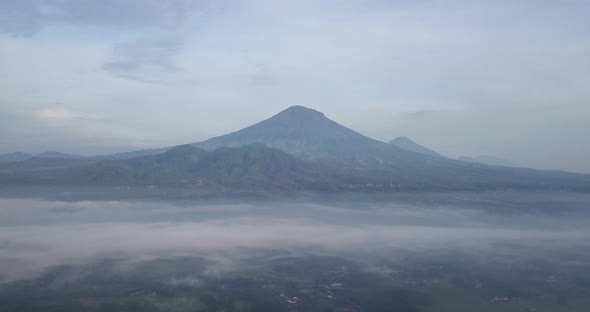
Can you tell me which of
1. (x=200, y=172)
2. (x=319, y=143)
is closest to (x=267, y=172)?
(x=200, y=172)

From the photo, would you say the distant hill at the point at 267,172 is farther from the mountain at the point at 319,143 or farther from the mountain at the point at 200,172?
the mountain at the point at 319,143

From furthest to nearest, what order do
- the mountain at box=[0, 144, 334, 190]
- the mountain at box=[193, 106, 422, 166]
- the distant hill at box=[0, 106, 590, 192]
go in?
1. the mountain at box=[193, 106, 422, 166]
2. the distant hill at box=[0, 106, 590, 192]
3. the mountain at box=[0, 144, 334, 190]

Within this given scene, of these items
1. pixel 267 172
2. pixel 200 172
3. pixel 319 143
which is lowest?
pixel 267 172

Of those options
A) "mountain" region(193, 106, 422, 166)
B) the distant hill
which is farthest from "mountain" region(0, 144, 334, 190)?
"mountain" region(193, 106, 422, 166)

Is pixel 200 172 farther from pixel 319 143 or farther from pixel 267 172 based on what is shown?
pixel 319 143

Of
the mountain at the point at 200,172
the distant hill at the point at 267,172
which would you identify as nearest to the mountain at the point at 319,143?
the distant hill at the point at 267,172

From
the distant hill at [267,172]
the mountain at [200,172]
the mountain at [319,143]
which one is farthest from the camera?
the mountain at [319,143]

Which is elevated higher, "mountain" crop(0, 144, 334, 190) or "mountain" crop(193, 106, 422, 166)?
"mountain" crop(193, 106, 422, 166)

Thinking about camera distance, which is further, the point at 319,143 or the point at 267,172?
the point at 319,143

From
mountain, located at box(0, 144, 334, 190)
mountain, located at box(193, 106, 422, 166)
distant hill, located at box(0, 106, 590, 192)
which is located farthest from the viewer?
mountain, located at box(193, 106, 422, 166)

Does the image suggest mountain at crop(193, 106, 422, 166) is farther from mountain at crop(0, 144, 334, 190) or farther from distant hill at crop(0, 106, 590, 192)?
mountain at crop(0, 144, 334, 190)

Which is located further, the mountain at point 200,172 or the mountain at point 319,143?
the mountain at point 319,143

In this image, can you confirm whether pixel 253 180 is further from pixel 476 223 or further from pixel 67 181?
pixel 476 223
